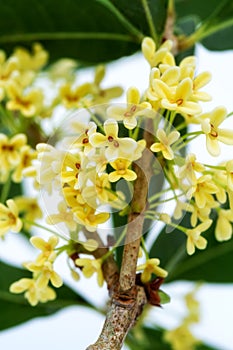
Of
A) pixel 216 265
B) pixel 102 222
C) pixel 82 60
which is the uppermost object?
pixel 102 222

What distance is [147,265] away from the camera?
68 centimetres

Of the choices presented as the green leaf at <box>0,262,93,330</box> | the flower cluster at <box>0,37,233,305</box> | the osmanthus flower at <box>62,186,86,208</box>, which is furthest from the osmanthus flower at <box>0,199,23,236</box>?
the green leaf at <box>0,262,93,330</box>

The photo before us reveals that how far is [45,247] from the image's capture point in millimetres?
704

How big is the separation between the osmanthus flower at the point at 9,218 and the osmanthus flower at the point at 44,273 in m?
0.05

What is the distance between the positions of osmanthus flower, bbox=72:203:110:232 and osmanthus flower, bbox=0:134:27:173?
0.23m

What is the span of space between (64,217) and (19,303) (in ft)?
1.79

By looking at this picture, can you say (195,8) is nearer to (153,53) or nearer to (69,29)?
(69,29)

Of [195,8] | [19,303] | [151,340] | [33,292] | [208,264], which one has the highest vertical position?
[33,292]

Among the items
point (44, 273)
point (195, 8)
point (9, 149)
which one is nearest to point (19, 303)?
point (9, 149)

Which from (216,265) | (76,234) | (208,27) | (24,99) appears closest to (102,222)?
(76,234)

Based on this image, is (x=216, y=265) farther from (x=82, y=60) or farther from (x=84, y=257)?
(x=84, y=257)

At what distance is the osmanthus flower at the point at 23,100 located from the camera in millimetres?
925

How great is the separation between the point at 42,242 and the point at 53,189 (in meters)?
0.07

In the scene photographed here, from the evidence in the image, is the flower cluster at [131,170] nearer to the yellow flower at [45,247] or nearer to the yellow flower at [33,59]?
the yellow flower at [45,247]
